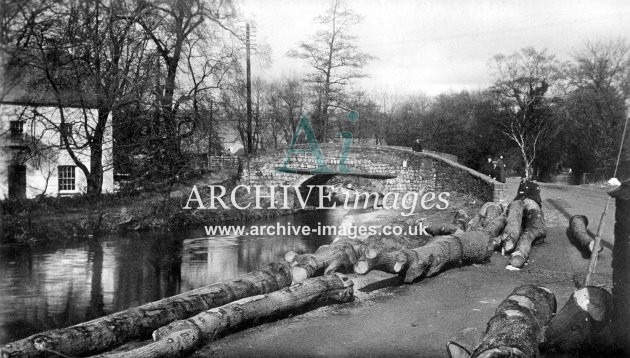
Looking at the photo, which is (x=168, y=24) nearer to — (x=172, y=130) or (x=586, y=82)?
(x=172, y=130)

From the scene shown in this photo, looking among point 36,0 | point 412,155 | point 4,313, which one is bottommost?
point 4,313

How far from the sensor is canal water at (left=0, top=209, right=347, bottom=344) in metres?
8.13

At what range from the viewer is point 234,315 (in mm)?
6449

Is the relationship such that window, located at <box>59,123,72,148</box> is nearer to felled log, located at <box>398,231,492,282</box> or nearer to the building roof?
the building roof

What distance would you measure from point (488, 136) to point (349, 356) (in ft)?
62.6

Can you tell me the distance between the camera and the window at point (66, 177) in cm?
2227

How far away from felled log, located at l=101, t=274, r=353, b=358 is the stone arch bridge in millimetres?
8786

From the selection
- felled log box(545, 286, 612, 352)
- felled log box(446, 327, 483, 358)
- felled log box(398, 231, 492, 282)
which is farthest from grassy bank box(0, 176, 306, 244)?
felled log box(545, 286, 612, 352)

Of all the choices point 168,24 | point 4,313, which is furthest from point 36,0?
point 168,24

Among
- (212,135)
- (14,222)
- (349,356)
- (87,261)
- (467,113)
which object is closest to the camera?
(349,356)

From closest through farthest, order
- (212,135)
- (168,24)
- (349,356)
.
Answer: (349,356) < (168,24) < (212,135)

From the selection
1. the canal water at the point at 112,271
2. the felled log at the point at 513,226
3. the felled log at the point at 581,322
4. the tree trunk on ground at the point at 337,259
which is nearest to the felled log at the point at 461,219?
the felled log at the point at 513,226

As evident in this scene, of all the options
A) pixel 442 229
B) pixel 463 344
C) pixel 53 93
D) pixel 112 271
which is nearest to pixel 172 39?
pixel 53 93

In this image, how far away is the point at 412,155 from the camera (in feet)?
63.9
